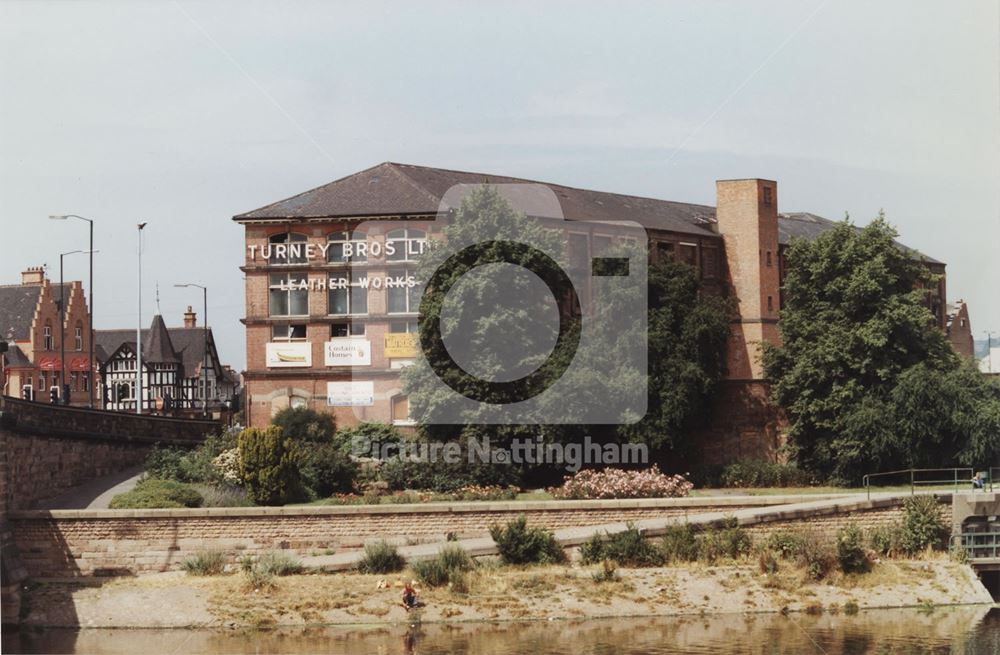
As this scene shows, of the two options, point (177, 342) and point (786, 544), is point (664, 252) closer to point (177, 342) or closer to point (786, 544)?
point (786, 544)

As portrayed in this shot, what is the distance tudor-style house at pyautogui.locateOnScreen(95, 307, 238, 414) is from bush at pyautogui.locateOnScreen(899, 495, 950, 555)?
57.5m

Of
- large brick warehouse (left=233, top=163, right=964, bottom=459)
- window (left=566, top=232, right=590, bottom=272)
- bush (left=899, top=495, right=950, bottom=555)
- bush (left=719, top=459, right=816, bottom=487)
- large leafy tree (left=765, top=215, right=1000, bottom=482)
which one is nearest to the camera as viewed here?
bush (left=899, top=495, right=950, bottom=555)

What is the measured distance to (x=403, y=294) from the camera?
59.8 metres

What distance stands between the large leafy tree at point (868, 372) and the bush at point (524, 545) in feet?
45.9

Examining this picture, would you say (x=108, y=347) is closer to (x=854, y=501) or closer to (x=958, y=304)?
(x=958, y=304)

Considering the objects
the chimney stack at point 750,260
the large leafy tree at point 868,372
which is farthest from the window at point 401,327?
the chimney stack at point 750,260

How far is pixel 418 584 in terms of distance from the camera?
1613 inches

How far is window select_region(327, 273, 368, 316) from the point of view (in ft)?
198

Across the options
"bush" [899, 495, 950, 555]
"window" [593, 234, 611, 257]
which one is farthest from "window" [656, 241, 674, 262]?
"bush" [899, 495, 950, 555]

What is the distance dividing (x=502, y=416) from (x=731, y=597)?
38.6 ft

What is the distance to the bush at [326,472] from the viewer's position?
48.9 metres

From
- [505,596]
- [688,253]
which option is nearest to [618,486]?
[505,596]

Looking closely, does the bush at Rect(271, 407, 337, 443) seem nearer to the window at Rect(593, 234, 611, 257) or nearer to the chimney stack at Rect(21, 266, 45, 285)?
the window at Rect(593, 234, 611, 257)

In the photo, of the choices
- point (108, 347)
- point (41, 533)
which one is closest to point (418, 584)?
point (41, 533)
